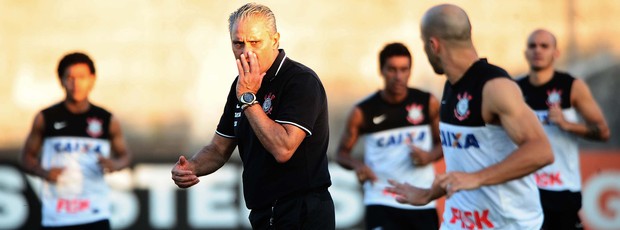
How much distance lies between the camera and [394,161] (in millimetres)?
9891

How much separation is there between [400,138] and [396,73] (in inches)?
22.3

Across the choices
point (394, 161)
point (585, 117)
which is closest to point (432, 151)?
point (394, 161)

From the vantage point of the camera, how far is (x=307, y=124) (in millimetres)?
5816

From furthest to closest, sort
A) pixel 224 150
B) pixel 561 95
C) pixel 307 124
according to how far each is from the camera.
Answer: pixel 561 95 < pixel 224 150 < pixel 307 124

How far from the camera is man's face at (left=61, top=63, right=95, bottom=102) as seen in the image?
956cm

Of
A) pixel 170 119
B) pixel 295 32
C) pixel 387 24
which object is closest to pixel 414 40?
pixel 387 24

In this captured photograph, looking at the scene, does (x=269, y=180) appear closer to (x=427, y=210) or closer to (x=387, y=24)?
(x=427, y=210)

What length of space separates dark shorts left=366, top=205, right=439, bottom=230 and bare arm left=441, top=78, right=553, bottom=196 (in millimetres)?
4117

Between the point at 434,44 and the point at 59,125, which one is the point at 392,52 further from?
the point at 434,44

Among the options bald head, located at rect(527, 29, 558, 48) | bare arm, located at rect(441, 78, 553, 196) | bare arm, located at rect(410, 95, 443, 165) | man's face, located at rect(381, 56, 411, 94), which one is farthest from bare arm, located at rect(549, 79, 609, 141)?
bare arm, located at rect(441, 78, 553, 196)

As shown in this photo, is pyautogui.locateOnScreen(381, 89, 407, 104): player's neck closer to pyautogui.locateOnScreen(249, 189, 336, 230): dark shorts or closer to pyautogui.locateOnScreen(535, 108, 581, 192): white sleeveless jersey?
pyautogui.locateOnScreen(535, 108, 581, 192): white sleeveless jersey

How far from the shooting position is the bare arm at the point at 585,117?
9.23 metres

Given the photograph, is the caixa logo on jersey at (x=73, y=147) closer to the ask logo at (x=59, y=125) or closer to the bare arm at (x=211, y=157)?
the ask logo at (x=59, y=125)

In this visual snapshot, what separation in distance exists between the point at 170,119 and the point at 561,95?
499 centimetres
